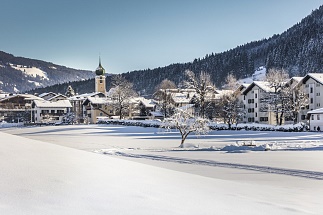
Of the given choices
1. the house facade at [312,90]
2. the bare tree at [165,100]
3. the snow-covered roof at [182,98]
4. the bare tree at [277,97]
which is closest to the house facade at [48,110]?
the snow-covered roof at [182,98]

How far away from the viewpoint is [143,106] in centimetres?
10231

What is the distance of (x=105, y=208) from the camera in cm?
678

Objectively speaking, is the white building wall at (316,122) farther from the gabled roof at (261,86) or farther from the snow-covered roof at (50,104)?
the snow-covered roof at (50,104)

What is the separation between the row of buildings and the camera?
67625 mm

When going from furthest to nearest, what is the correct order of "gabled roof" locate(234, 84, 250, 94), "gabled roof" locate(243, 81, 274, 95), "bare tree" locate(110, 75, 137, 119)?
"bare tree" locate(110, 75, 137, 119), "gabled roof" locate(234, 84, 250, 94), "gabled roof" locate(243, 81, 274, 95)

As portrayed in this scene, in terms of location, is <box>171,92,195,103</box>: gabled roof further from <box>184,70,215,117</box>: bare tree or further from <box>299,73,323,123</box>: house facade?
<box>299,73,323,123</box>: house facade

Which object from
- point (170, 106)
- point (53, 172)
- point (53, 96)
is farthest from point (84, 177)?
point (53, 96)

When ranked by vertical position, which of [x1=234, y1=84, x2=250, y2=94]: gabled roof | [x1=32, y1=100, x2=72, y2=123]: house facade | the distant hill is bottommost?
[x1=32, y1=100, x2=72, y2=123]: house facade

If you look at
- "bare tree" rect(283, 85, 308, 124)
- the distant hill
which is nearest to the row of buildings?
"bare tree" rect(283, 85, 308, 124)

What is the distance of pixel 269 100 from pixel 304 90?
→ 690cm

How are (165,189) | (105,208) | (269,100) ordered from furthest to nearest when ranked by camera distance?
1. (269,100)
2. (165,189)
3. (105,208)

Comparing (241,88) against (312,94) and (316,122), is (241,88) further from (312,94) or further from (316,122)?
(316,122)

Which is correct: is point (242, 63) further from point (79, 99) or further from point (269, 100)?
point (269, 100)

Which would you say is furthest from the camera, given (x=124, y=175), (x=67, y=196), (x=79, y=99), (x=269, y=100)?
(x=79, y=99)
